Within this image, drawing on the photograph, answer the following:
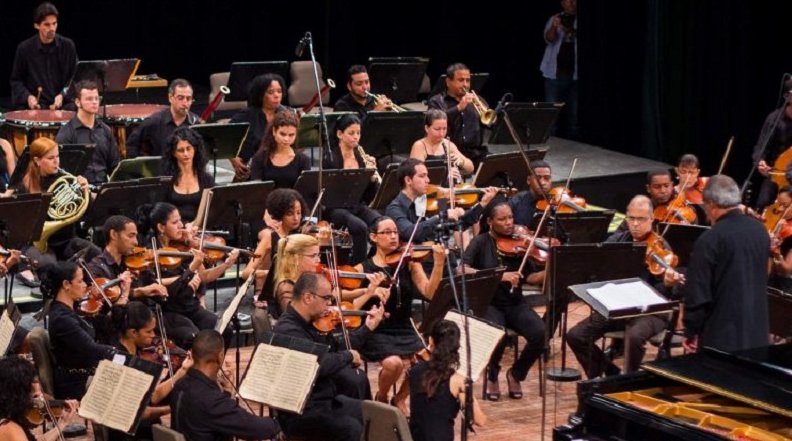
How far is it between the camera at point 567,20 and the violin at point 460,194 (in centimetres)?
393

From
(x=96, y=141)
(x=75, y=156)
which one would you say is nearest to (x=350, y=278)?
(x=75, y=156)

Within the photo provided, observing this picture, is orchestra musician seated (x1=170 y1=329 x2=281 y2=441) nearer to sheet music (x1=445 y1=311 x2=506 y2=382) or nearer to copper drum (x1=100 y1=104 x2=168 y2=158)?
sheet music (x1=445 y1=311 x2=506 y2=382)

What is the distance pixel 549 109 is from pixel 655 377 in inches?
214

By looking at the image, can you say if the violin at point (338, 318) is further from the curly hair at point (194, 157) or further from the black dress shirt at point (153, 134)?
the black dress shirt at point (153, 134)

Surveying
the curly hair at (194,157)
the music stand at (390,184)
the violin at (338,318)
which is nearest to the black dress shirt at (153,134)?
the curly hair at (194,157)

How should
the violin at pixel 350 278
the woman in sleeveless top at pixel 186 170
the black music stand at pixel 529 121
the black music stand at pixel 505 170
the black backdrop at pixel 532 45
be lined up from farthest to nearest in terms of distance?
the black backdrop at pixel 532 45, the black music stand at pixel 529 121, the black music stand at pixel 505 170, the woman in sleeveless top at pixel 186 170, the violin at pixel 350 278

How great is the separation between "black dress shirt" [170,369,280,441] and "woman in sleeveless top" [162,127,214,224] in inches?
106

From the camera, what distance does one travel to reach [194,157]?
930 cm

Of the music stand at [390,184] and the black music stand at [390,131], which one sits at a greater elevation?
the black music stand at [390,131]

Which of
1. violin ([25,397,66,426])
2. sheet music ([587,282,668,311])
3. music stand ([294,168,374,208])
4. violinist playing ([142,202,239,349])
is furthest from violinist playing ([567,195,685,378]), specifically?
violin ([25,397,66,426])

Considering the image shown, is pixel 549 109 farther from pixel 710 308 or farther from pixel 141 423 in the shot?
pixel 141 423

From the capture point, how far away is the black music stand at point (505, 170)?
9.85 metres

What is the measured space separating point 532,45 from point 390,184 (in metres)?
5.26

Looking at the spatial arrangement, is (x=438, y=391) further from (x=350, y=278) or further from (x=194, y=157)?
(x=194, y=157)
